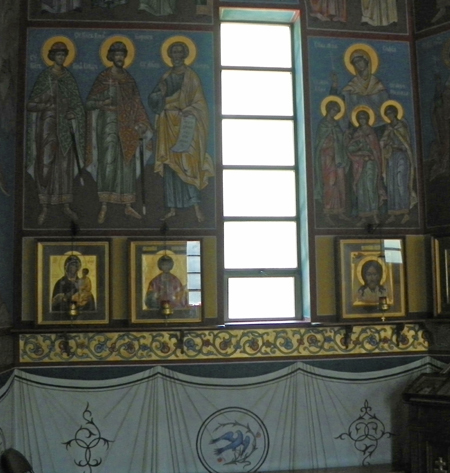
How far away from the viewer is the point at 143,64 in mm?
7359

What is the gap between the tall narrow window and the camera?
7500 mm

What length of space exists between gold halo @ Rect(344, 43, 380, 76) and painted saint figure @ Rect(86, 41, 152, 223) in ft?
7.25

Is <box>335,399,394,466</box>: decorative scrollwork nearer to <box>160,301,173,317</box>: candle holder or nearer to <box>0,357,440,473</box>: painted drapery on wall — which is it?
<box>0,357,440,473</box>: painted drapery on wall

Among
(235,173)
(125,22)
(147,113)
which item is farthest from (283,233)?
(125,22)

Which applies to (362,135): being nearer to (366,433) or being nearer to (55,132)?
(366,433)

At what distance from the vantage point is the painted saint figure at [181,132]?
7227 millimetres

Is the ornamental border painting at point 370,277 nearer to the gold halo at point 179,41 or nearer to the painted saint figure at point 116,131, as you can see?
the painted saint figure at point 116,131

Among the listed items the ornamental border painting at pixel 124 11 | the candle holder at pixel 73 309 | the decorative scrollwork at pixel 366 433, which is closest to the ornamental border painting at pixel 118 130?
the ornamental border painting at pixel 124 11

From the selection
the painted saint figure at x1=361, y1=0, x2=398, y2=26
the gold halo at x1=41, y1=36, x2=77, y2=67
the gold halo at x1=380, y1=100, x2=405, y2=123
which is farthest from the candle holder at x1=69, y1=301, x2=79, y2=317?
the painted saint figure at x1=361, y1=0, x2=398, y2=26

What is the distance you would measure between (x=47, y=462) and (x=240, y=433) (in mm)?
1847

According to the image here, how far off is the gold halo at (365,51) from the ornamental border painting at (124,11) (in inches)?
58.6

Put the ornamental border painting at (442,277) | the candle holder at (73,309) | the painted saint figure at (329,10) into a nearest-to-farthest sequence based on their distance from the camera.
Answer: the candle holder at (73,309) < the ornamental border painting at (442,277) < the painted saint figure at (329,10)

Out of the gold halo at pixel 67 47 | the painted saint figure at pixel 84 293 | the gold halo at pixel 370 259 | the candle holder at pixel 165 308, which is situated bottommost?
the candle holder at pixel 165 308

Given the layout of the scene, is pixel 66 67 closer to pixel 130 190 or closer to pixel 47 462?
pixel 130 190
